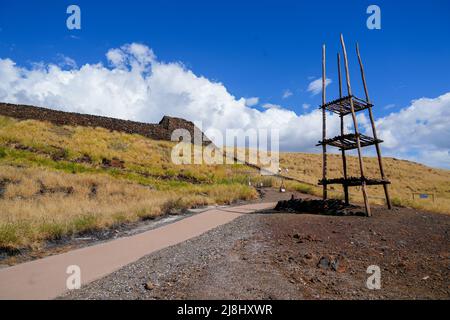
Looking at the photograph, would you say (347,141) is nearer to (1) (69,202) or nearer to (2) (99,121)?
(1) (69,202)

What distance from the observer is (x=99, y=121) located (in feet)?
133

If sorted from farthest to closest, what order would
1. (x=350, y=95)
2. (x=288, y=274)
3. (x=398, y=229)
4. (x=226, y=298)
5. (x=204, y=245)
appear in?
(x=350, y=95) → (x=398, y=229) → (x=204, y=245) → (x=288, y=274) → (x=226, y=298)

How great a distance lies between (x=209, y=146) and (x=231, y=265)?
39073 millimetres

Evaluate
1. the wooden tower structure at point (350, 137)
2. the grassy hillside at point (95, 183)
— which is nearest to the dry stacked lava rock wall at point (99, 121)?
the grassy hillside at point (95, 183)

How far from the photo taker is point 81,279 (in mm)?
6188

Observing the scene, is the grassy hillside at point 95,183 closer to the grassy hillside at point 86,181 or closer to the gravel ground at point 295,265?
the grassy hillside at point 86,181

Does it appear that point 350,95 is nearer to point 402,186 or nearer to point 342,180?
point 342,180

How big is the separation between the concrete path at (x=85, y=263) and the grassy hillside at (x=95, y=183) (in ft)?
5.51

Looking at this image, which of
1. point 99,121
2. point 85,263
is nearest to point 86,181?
point 85,263

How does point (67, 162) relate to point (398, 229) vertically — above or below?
above

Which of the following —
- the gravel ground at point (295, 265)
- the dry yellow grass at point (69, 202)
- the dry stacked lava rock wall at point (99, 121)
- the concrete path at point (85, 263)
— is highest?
the dry stacked lava rock wall at point (99, 121)

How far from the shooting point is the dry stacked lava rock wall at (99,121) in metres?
36.7

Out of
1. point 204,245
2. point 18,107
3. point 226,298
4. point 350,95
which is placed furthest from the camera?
point 18,107

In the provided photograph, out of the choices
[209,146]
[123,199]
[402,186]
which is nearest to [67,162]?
[123,199]
